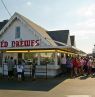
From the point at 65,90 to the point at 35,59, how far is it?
11.5 m

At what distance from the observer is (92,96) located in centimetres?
1505

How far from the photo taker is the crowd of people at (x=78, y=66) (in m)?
26.4

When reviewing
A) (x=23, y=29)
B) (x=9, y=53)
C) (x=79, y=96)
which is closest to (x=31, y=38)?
(x=23, y=29)

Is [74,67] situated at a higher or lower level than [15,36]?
lower

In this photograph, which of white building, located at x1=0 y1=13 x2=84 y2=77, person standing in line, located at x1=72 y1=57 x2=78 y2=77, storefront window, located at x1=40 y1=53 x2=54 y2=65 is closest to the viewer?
person standing in line, located at x1=72 y1=57 x2=78 y2=77

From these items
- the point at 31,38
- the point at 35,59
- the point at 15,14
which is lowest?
the point at 35,59

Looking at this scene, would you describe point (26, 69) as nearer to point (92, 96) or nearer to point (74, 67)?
point (74, 67)

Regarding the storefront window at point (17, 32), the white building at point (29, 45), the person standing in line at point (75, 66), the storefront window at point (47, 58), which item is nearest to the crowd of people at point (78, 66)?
the person standing in line at point (75, 66)

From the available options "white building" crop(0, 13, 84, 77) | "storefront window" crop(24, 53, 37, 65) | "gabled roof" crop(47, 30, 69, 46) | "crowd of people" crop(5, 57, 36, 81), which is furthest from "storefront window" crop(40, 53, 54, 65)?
"gabled roof" crop(47, 30, 69, 46)

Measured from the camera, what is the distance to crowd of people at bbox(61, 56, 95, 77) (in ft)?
86.5

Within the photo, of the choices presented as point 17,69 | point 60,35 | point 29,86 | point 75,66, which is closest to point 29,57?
point 75,66

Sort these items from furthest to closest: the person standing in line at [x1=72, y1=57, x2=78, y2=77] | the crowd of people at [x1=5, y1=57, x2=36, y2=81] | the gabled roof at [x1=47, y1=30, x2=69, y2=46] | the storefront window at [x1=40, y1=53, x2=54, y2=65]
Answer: the gabled roof at [x1=47, y1=30, x2=69, y2=46] < the storefront window at [x1=40, y1=53, x2=54, y2=65] < the person standing in line at [x1=72, y1=57, x2=78, y2=77] < the crowd of people at [x1=5, y1=57, x2=36, y2=81]

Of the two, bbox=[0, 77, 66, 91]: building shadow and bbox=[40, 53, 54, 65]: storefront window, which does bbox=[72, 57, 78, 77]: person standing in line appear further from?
bbox=[0, 77, 66, 91]: building shadow

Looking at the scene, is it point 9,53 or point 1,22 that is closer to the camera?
point 9,53
